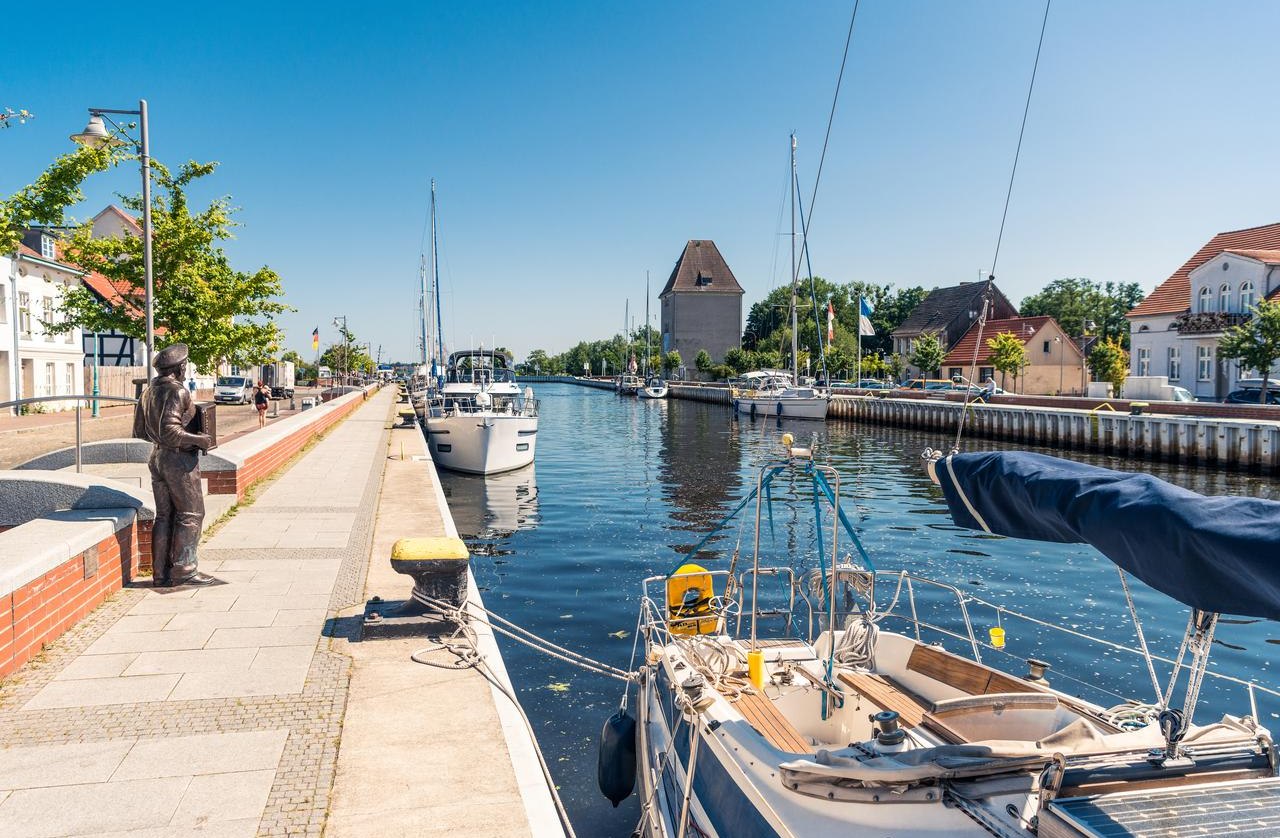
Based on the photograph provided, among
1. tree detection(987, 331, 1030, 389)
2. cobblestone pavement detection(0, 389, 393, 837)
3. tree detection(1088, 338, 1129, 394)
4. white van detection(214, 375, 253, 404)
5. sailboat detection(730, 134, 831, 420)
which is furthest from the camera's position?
tree detection(1088, 338, 1129, 394)

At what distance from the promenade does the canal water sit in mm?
2253

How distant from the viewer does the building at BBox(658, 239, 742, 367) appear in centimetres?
10938

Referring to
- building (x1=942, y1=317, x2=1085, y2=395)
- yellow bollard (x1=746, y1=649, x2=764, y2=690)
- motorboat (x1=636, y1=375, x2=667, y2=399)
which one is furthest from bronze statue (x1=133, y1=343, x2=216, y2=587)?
motorboat (x1=636, y1=375, x2=667, y2=399)

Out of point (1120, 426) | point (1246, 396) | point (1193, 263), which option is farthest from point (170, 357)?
point (1193, 263)

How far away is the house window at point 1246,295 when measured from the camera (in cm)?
4250

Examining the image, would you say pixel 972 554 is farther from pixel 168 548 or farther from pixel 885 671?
pixel 168 548

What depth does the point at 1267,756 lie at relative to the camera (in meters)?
4.20

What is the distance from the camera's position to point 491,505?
22.3 metres

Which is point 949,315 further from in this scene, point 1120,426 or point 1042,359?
point 1120,426

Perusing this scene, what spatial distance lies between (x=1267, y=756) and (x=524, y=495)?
20846 millimetres

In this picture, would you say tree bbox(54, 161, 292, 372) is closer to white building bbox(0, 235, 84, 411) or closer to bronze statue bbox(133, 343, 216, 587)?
white building bbox(0, 235, 84, 411)

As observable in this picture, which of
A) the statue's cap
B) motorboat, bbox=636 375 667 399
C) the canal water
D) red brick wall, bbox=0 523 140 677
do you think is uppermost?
the statue's cap

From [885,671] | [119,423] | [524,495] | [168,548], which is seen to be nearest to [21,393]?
[119,423]

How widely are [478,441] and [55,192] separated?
13465 mm
